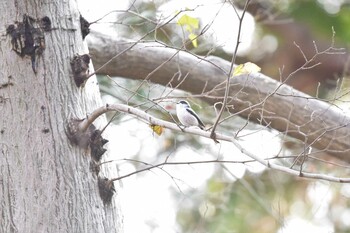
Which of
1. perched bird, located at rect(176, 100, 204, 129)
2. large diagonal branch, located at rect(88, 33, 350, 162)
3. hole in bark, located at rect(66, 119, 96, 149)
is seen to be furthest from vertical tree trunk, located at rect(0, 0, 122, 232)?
large diagonal branch, located at rect(88, 33, 350, 162)

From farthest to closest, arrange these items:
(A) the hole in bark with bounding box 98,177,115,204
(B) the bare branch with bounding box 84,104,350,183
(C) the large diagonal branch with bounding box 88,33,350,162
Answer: (C) the large diagonal branch with bounding box 88,33,350,162 < (A) the hole in bark with bounding box 98,177,115,204 < (B) the bare branch with bounding box 84,104,350,183

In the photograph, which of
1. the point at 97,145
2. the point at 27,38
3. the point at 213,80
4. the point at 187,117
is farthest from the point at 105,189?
the point at 213,80

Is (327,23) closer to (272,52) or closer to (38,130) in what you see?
(272,52)

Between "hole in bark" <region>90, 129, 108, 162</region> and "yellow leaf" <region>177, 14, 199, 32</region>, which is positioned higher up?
"yellow leaf" <region>177, 14, 199, 32</region>

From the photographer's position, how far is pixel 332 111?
3.81 meters

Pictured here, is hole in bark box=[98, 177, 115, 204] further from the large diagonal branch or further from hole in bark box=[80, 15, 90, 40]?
the large diagonal branch

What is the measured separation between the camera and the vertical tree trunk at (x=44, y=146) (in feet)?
8.42

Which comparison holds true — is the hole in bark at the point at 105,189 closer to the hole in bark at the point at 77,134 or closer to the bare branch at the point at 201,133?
the bare branch at the point at 201,133

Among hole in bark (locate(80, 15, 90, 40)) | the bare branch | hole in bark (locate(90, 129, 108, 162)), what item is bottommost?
the bare branch

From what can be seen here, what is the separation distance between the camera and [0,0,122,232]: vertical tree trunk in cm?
257

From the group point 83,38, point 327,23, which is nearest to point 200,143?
point 327,23

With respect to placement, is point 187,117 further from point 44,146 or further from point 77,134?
point 44,146

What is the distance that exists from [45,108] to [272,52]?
3.81 metres

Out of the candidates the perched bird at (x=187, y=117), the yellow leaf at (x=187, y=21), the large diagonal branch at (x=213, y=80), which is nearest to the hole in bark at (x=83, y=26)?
the yellow leaf at (x=187, y=21)
